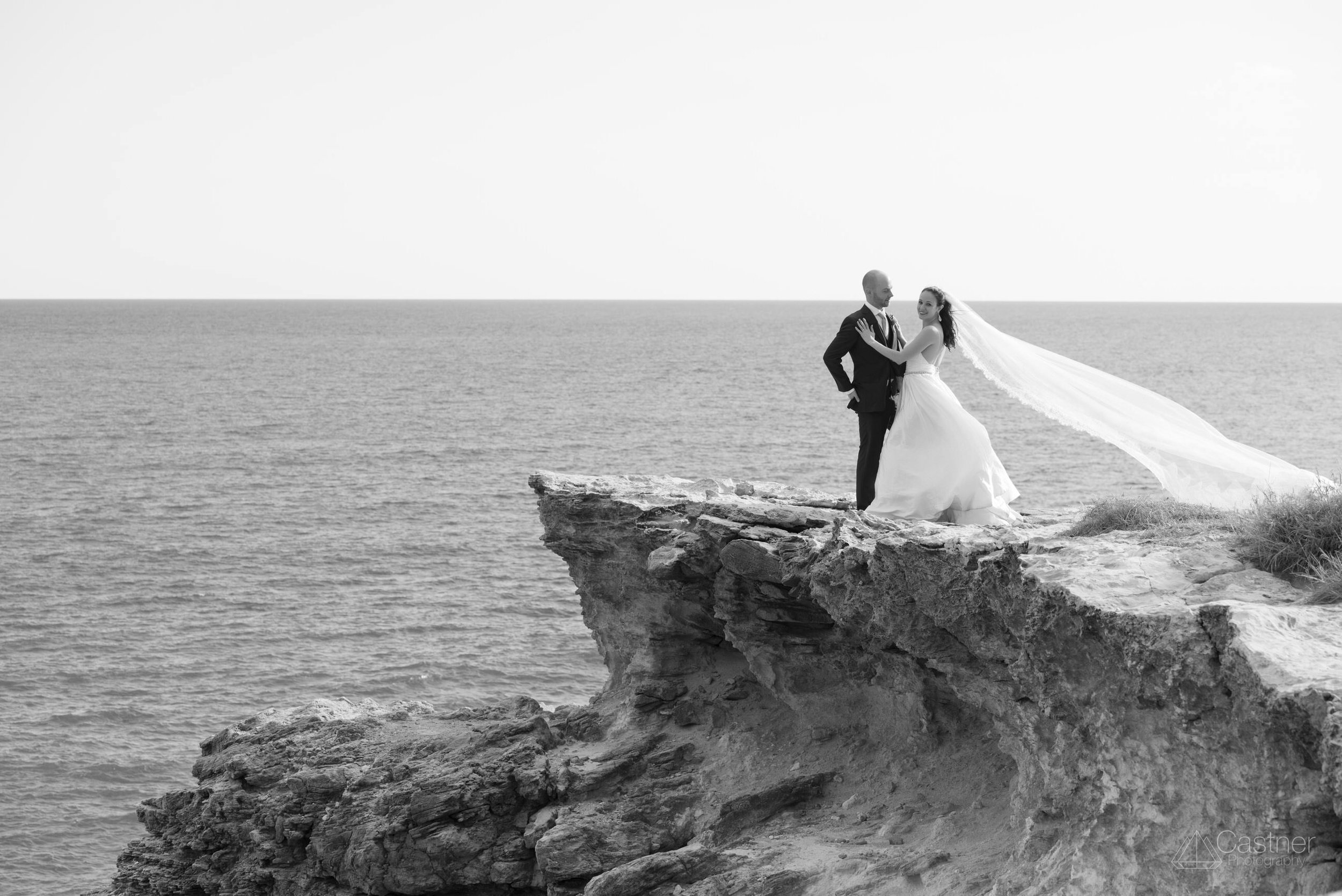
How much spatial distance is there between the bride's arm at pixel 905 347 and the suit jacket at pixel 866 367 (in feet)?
0.21

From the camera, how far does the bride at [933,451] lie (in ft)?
49.1

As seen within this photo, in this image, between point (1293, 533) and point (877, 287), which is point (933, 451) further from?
point (1293, 533)

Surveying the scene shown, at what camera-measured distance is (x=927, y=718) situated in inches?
527

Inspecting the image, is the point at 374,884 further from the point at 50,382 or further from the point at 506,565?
the point at 50,382

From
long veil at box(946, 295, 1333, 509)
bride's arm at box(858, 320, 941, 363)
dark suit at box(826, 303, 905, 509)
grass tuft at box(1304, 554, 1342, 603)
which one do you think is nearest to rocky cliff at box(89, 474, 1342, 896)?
grass tuft at box(1304, 554, 1342, 603)

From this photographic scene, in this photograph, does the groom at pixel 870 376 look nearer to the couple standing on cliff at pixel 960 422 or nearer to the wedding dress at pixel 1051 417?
the couple standing on cliff at pixel 960 422

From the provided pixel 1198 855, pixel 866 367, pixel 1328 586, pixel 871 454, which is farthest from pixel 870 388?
pixel 1198 855

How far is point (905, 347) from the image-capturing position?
15.4m

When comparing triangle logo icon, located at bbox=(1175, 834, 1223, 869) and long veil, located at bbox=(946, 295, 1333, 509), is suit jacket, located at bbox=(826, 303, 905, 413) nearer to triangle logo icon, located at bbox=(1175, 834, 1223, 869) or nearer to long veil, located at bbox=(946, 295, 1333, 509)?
long veil, located at bbox=(946, 295, 1333, 509)

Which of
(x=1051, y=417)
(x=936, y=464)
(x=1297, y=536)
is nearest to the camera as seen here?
(x=1297, y=536)

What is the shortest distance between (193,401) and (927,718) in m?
80.7

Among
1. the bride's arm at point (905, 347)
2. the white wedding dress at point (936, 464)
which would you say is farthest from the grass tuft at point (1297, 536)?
the bride's arm at point (905, 347)

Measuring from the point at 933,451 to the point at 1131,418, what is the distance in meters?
2.92

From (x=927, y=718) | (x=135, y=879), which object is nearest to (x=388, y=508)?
(x=135, y=879)
